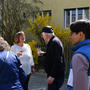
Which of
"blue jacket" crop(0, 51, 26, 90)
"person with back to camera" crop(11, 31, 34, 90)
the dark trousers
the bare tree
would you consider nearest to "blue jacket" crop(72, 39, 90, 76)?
"blue jacket" crop(0, 51, 26, 90)

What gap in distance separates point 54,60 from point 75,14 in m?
9.73

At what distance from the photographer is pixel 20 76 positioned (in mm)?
3406

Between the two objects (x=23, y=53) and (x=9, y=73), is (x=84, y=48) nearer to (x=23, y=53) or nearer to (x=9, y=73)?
(x=9, y=73)

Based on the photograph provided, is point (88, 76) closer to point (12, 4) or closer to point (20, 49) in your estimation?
point (20, 49)

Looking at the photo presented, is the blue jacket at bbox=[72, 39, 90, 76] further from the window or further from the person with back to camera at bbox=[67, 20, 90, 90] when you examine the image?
the window

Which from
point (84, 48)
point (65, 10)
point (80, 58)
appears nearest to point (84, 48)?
point (84, 48)

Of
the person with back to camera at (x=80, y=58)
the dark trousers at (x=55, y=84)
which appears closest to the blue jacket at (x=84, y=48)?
the person with back to camera at (x=80, y=58)

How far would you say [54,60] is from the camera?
12.4 ft

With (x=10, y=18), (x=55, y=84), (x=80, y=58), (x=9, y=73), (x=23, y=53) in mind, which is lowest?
(x=55, y=84)

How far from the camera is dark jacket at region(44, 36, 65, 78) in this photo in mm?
3773

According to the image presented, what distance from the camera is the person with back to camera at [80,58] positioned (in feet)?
6.35

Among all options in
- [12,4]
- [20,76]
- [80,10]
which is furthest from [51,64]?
[80,10]

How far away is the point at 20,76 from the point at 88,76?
5.38 feet

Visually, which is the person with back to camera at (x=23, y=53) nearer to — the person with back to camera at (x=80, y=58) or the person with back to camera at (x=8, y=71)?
the person with back to camera at (x=8, y=71)
